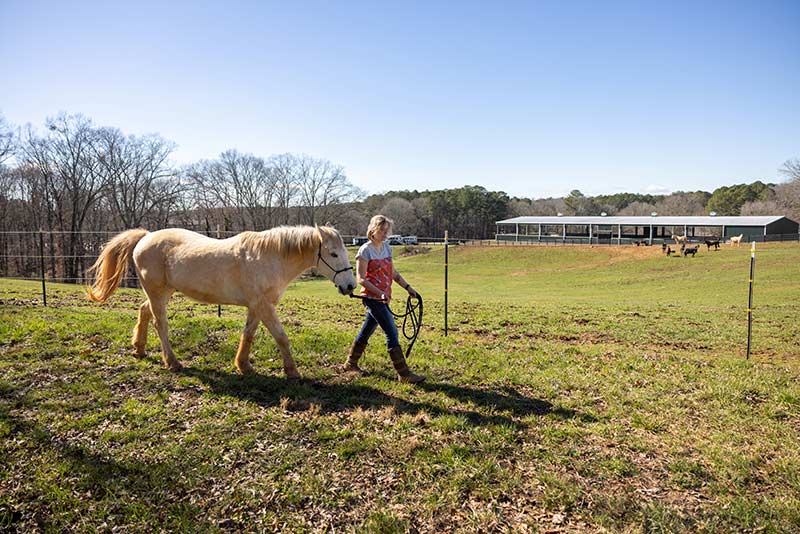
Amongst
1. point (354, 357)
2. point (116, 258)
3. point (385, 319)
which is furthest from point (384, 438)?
point (116, 258)

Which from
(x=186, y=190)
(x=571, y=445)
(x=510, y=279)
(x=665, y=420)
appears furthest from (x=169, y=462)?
(x=186, y=190)

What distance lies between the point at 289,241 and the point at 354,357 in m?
1.58

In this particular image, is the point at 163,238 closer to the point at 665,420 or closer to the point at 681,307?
the point at 665,420

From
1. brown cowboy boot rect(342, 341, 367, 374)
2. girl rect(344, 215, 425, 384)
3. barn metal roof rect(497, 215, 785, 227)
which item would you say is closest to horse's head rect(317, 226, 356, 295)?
girl rect(344, 215, 425, 384)

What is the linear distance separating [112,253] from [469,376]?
5.01 m

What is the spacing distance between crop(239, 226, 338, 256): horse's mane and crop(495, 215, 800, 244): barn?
48522 mm

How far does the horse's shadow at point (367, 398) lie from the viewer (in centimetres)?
430

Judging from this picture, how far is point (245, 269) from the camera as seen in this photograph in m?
5.21

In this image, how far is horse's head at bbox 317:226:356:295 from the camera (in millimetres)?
5051

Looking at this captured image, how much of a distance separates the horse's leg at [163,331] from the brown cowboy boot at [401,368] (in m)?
2.61

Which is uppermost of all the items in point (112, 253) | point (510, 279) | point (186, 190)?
point (186, 190)

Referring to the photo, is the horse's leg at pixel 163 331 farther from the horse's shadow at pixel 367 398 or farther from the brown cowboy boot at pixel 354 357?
the brown cowboy boot at pixel 354 357

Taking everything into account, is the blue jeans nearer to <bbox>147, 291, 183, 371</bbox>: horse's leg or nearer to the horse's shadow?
the horse's shadow

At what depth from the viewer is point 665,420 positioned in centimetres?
412
